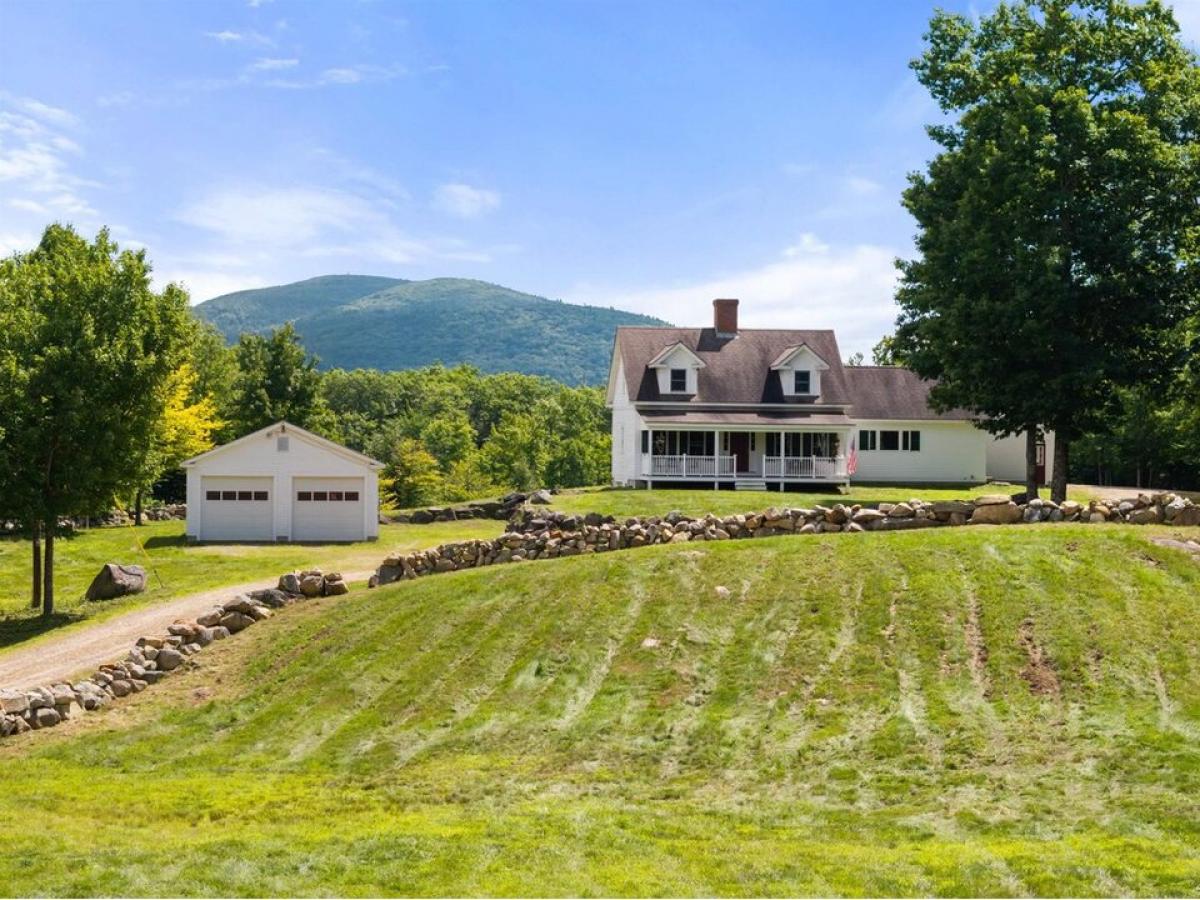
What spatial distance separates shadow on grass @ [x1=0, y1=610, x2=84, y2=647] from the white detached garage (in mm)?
12068

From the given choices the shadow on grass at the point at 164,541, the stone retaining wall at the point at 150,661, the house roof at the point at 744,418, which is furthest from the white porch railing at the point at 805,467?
the stone retaining wall at the point at 150,661

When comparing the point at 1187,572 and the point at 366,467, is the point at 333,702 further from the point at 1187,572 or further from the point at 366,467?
the point at 366,467

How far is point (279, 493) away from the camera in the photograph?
36688mm

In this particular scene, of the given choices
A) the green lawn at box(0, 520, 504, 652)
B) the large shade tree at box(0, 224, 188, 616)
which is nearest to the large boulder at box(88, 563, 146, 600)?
the green lawn at box(0, 520, 504, 652)

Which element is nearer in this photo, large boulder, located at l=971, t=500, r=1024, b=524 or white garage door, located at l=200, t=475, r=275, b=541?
large boulder, located at l=971, t=500, r=1024, b=524

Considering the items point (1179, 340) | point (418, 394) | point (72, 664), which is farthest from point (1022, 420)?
point (418, 394)

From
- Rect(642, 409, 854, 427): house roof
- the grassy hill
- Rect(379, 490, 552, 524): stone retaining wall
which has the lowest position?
the grassy hill

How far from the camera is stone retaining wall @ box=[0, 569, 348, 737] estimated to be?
15.3 meters

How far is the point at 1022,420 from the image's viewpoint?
30.1 meters

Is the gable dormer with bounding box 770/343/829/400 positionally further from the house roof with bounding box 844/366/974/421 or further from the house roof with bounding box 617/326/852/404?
the house roof with bounding box 844/366/974/421

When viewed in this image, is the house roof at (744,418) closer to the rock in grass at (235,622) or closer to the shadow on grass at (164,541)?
the shadow on grass at (164,541)

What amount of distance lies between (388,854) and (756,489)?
31.7 metres

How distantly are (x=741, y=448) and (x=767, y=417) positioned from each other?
1604mm

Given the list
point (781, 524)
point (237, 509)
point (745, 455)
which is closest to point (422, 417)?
point (745, 455)
